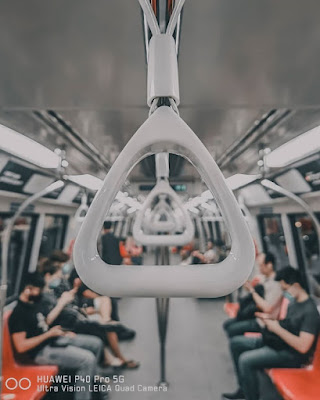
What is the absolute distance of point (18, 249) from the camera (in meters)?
2.02

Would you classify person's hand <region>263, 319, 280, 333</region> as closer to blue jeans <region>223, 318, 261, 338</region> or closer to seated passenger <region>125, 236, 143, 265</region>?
blue jeans <region>223, 318, 261, 338</region>

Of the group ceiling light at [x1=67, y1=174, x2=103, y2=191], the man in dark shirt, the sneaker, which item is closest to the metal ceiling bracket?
ceiling light at [x1=67, y1=174, x2=103, y2=191]

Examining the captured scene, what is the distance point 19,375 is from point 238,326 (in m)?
1.52

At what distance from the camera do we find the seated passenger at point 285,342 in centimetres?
164

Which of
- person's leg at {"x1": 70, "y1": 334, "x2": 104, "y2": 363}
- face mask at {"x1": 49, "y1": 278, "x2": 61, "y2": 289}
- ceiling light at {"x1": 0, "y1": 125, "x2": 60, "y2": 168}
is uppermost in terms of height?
ceiling light at {"x1": 0, "y1": 125, "x2": 60, "y2": 168}

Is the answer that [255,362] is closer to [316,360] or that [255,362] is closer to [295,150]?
[316,360]

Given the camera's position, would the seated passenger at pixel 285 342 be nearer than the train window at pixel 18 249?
Yes

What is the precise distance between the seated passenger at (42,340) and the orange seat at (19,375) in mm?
44

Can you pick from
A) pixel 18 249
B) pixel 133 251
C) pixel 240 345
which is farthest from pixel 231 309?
pixel 18 249

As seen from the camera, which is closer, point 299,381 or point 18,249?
point 299,381

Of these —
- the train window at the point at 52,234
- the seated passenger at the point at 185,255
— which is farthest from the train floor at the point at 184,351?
the train window at the point at 52,234

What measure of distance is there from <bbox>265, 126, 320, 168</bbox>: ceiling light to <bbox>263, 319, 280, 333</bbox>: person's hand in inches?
40.2

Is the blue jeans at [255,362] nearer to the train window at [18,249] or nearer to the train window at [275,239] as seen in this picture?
the train window at [275,239]

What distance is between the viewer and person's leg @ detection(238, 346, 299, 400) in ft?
5.70
